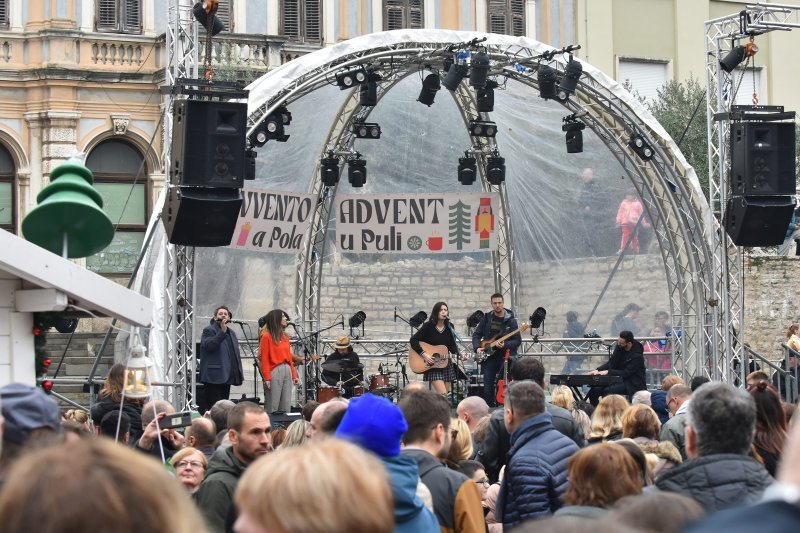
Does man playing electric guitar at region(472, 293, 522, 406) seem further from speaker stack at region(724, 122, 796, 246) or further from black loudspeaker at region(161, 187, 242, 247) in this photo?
black loudspeaker at region(161, 187, 242, 247)

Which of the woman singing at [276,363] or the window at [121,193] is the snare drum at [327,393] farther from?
the window at [121,193]

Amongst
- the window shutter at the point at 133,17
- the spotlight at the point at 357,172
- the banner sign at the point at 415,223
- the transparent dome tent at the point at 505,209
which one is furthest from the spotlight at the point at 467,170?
the window shutter at the point at 133,17

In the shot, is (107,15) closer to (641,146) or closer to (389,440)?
(641,146)

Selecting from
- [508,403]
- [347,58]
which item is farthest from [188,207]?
[508,403]

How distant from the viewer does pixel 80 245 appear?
22.6 feet

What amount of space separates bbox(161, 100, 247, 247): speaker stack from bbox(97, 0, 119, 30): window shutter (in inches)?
647

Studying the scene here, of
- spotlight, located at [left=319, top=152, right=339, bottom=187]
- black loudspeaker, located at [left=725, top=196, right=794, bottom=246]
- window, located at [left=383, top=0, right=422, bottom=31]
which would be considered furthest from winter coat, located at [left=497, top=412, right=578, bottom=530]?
window, located at [left=383, top=0, right=422, bottom=31]

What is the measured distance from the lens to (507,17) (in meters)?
32.2

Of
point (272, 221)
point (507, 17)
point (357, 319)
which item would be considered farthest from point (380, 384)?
point (507, 17)

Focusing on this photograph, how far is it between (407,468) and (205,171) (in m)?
8.64

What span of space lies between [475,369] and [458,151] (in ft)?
12.1

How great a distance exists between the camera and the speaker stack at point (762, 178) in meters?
15.7

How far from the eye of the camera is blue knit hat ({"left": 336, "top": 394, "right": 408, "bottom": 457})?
14.3 ft

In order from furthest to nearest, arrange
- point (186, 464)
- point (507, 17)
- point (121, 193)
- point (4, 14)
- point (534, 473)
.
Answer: point (507, 17), point (121, 193), point (4, 14), point (186, 464), point (534, 473)
